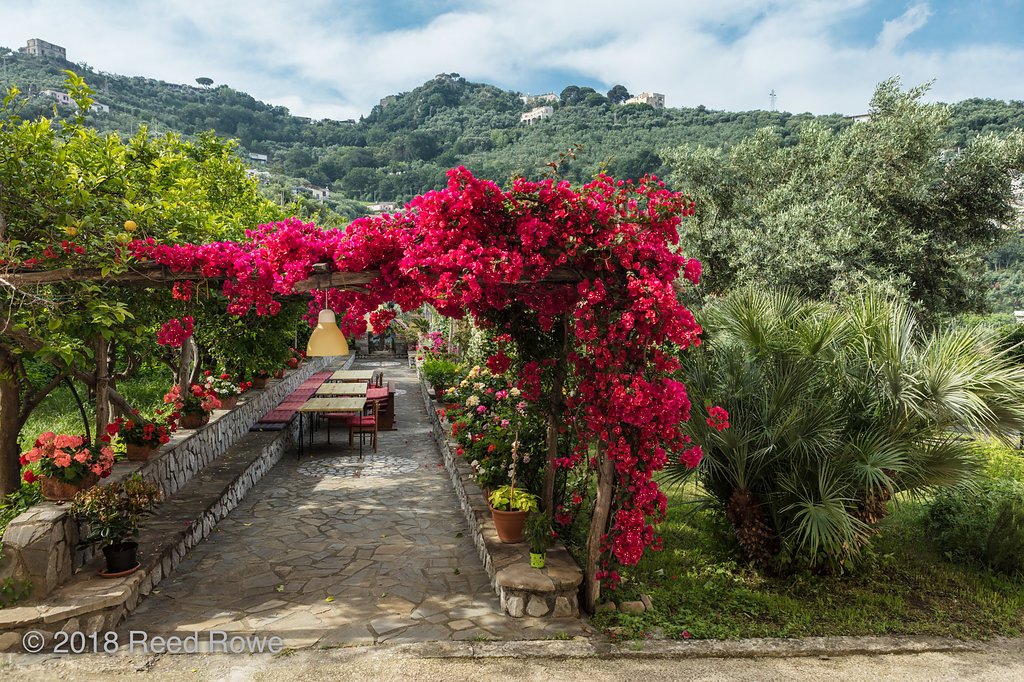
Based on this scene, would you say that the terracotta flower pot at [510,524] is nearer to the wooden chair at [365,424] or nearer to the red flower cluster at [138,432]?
the red flower cluster at [138,432]

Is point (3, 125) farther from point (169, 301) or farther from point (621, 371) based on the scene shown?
point (621, 371)

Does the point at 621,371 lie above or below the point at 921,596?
above

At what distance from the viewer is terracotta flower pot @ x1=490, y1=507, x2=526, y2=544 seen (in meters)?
5.28

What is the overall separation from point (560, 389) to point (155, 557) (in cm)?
365

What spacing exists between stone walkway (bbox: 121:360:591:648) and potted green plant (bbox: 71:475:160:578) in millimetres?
384

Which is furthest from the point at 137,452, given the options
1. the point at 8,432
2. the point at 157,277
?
the point at 157,277

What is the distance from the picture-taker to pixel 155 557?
504 cm

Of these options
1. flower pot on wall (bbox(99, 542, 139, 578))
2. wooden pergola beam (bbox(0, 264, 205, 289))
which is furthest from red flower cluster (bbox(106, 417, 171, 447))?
wooden pergola beam (bbox(0, 264, 205, 289))

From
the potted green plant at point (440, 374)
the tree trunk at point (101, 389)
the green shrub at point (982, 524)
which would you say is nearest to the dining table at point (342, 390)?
the potted green plant at point (440, 374)

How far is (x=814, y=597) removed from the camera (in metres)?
5.13

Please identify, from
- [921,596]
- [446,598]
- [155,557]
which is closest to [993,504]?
[921,596]

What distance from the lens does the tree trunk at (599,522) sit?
4477 millimetres

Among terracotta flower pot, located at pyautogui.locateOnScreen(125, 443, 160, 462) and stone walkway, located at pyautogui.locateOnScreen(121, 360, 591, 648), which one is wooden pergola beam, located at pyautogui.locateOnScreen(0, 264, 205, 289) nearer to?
terracotta flower pot, located at pyautogui.locateOnScreen(125, 443, 160, 462)

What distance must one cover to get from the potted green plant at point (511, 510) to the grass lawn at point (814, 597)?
1.00 m
